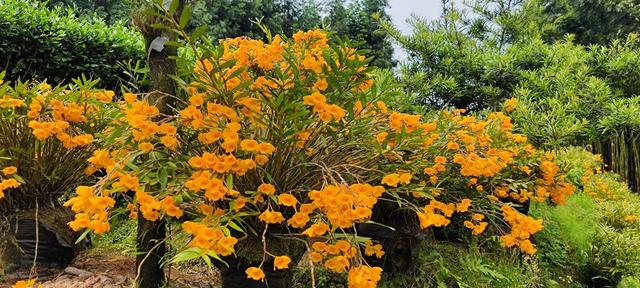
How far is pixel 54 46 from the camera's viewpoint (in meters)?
4.24

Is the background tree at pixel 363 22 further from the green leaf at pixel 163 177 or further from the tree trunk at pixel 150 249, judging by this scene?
the green leaf at pixel 163 177

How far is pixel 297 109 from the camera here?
1469 mm

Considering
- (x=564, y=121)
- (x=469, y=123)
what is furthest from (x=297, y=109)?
(x=564, y=121)

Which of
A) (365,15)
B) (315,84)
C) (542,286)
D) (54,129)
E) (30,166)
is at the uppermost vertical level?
(365,15)

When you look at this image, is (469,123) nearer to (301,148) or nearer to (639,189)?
(301,148)

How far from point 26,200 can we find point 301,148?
1371 mm

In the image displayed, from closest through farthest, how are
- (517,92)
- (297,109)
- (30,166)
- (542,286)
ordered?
(297,109) → (30,166) → (542,286) → (517,92)

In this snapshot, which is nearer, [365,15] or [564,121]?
[564,121]

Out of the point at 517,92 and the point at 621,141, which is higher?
the point at 517,92

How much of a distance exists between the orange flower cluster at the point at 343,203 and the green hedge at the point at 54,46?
333 centimetres

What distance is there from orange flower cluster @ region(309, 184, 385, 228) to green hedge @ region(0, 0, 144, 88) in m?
3.33

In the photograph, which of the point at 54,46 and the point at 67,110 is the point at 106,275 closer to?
the point at 67,110

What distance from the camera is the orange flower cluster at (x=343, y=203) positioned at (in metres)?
1.27

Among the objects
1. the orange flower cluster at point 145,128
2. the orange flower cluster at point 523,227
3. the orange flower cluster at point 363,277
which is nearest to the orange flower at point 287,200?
the orange flower cluster at point 363,277
